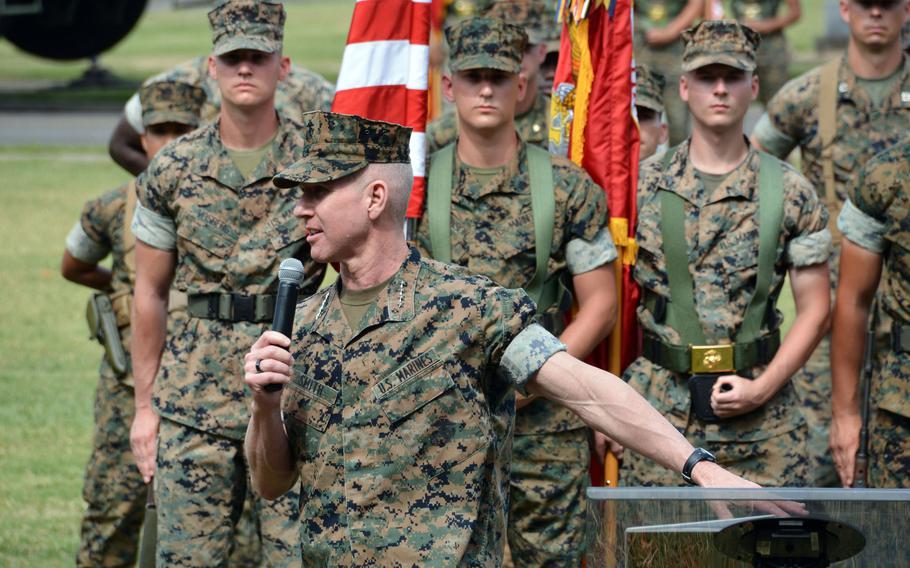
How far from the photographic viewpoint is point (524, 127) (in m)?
8.20

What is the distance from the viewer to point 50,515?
28.9 feet

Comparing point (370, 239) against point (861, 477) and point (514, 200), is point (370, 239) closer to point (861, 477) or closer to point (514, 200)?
point (514, 200)

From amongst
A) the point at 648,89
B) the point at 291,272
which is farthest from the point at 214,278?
the point at 648,89

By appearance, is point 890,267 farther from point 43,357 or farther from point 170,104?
point 43,357

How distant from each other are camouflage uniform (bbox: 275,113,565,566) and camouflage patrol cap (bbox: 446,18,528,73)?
2.12 m

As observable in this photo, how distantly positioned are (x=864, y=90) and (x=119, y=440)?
3879mm

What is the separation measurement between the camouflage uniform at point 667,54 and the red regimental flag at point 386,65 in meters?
6.76

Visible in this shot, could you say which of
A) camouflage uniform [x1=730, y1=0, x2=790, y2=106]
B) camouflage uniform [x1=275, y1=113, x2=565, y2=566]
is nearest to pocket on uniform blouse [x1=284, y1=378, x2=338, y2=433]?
camouflage uniform [x1=275, y1=113, x2=565, y2=566]

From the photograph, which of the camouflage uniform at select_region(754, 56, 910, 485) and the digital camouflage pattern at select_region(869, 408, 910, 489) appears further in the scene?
the camouflage uniform at select_region(754, 56, 910, 485)

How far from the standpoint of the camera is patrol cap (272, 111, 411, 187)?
438cm

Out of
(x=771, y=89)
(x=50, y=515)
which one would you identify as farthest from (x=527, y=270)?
(x=771, y=89)

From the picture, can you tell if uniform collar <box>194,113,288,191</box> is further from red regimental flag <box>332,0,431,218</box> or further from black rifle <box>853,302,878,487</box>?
black rifle <box>853,302,878,487</box>

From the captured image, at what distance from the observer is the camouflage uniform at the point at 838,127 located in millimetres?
8008

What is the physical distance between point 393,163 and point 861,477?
9.33 feet
